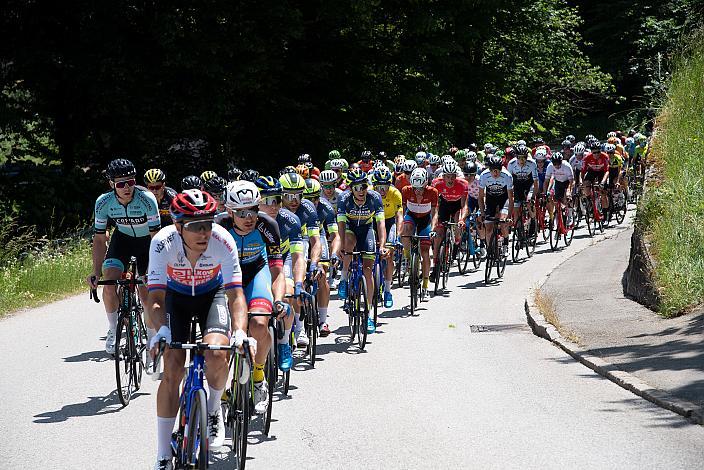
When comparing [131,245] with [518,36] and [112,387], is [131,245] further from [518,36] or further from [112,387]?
[518,36]

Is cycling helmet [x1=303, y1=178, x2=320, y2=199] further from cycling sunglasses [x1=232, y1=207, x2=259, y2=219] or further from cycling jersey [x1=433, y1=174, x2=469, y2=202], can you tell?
cycling jersey [x1=433, y1=174, x2=469, y2=202]

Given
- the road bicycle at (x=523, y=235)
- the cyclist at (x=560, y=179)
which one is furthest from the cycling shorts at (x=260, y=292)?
the cyclist at (x=560, y=179)

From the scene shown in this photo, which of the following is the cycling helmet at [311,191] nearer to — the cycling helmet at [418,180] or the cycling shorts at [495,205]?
the cycling helmet at [418,180]

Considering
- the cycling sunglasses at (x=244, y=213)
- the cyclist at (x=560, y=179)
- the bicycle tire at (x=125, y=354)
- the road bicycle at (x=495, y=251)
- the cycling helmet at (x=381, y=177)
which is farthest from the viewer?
the cyclist at (x=560, y=179)

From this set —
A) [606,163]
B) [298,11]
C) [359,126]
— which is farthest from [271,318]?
[359,126]

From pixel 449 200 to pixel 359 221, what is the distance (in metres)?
4.90

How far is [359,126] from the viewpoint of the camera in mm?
33781

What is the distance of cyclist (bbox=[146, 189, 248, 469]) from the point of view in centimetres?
675

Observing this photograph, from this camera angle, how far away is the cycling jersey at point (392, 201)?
1616cm

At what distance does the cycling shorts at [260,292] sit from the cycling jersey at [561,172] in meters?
16.0

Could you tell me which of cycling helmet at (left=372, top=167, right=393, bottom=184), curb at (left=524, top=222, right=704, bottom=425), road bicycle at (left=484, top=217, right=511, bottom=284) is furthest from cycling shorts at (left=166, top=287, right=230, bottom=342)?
road bicycle at (left=484, top=217, right=511, bottom=284)

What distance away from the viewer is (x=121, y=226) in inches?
439

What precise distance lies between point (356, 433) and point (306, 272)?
12.1ft

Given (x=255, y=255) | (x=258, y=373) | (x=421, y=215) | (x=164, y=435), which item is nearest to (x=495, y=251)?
(x=421, y=215)
